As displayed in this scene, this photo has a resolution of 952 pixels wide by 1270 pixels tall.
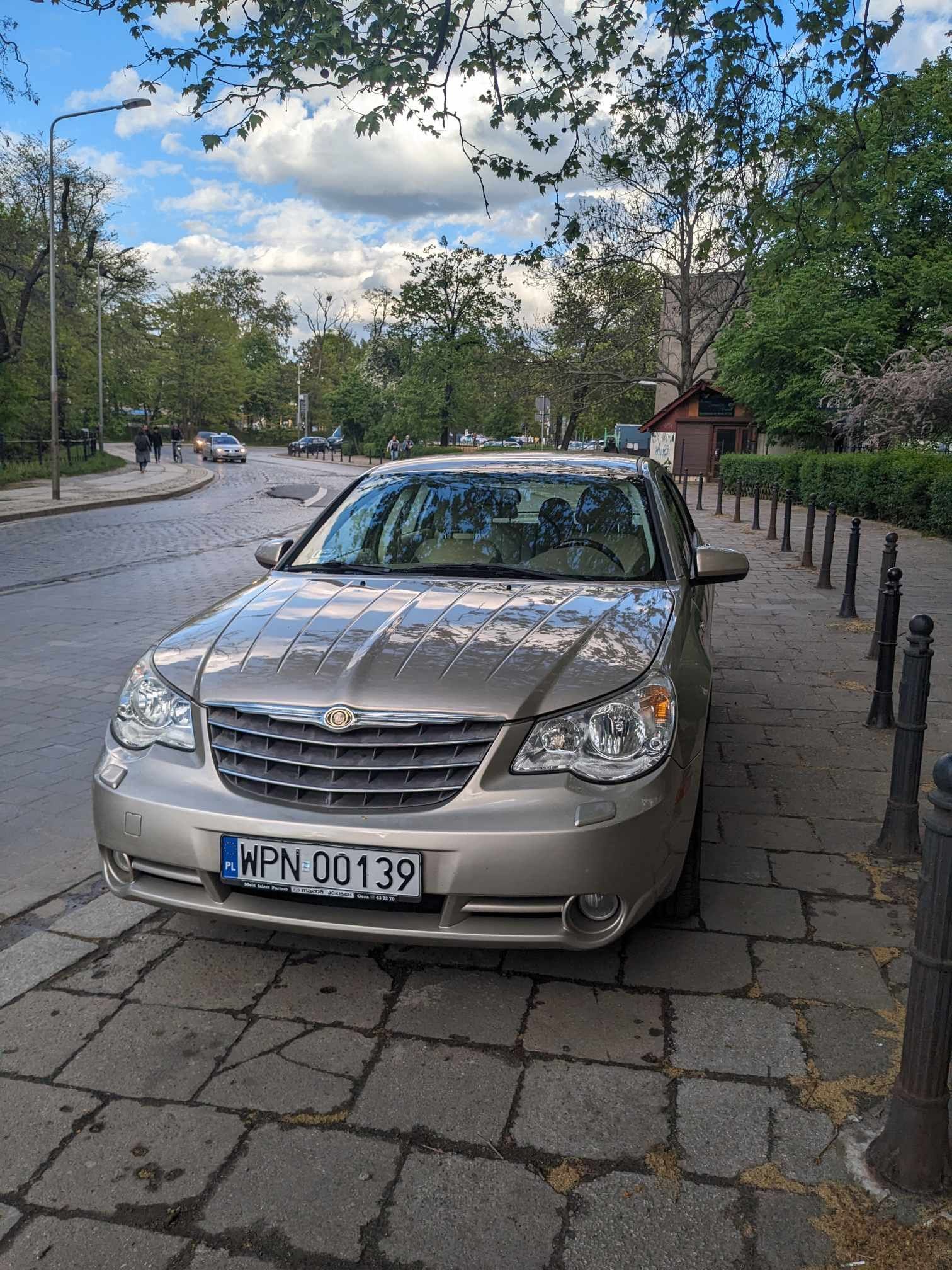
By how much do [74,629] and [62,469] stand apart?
93.7 ft

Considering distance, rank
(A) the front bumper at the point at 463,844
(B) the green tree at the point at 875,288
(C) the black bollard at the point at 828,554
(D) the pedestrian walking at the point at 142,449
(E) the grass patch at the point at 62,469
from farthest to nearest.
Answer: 1. (D) the pedestrian walking at the point at 142,449
2. (E) the grass patch at the point at 62,469
3. (B) the green tree at the point at 875,288
4. (C) the black bollard at the point at 828,554
5. (A) the front bumper at the point at 463,844

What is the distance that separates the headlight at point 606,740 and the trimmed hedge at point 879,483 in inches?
502

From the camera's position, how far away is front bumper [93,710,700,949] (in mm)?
2668

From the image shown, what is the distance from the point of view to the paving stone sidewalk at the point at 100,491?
2238 cm

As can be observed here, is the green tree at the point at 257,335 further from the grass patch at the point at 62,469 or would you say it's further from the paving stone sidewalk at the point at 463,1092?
the paving stone sidewalk at the point at 463,1092

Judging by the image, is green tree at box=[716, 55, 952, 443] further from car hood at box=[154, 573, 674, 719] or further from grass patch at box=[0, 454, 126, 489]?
car hood at box=[154, 573, 674, 719]

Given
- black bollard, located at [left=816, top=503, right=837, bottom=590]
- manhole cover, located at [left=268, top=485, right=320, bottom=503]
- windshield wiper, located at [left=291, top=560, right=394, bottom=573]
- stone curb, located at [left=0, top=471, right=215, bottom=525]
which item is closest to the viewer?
windshield wiper, located at [left=291, top=560, right=394, bottom=573]

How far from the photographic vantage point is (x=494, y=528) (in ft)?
14.2

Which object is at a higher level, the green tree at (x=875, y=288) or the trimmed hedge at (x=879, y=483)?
the green tree at (x=875, y=288)

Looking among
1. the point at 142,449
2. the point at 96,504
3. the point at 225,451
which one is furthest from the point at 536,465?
the point at 225,451

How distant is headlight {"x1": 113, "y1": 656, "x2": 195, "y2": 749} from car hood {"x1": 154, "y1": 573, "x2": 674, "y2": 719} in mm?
51

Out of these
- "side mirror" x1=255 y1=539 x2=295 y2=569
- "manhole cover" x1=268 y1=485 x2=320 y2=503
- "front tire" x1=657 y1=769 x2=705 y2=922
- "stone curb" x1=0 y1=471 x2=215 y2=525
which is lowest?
"stone curb" x1=0 y1=471 x2=215 y2=525

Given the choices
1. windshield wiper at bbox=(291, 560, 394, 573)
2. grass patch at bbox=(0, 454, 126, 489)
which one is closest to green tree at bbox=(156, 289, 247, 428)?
grass patch at bbox=(0, 454, 126, 489)

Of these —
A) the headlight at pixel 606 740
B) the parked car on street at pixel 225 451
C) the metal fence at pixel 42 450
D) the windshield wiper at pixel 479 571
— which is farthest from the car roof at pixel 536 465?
the parked car on street at pixel 225 451
